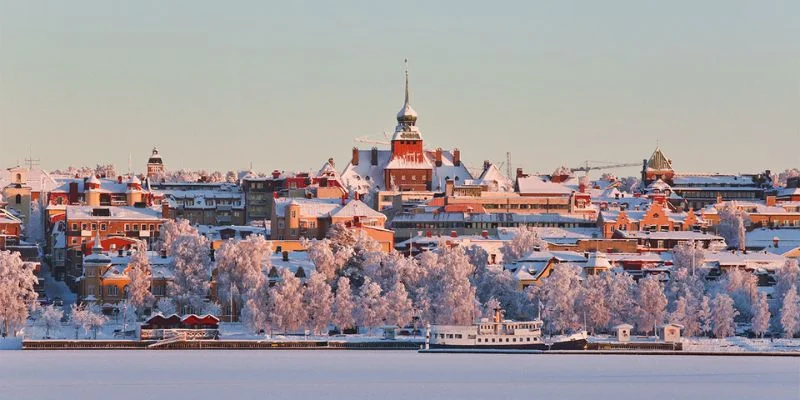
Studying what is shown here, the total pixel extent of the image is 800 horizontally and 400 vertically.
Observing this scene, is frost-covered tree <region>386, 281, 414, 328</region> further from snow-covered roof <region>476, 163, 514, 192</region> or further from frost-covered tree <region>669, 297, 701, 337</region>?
snow-covered roof <region>476, 163, 514, 192</region>

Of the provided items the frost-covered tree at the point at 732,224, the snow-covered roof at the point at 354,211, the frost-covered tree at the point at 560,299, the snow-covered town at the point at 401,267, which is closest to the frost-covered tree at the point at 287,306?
the snow-covered town at the point at 401,267

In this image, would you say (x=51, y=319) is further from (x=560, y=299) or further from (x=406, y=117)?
(x=406, y=117)

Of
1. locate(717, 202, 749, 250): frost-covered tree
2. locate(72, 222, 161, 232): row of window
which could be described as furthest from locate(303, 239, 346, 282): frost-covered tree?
locate(717, 202, 749, 250): frost-covered tree

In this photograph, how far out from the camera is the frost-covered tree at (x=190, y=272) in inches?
4887

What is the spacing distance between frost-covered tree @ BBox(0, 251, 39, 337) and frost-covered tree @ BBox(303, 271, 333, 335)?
14614 millimetres

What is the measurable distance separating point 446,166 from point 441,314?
238ft

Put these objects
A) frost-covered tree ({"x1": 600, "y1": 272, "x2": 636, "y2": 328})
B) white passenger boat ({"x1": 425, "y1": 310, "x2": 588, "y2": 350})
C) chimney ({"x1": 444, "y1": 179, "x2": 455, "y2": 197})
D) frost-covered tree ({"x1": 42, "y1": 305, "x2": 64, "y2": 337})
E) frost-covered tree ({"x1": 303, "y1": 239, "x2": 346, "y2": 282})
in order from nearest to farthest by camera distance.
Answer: white passenger boat ({"x1": 425, "y1": 310, "x2": 588, "y2": 350}) → frost-covered tree ({"x1": 600, "y1": 272, "x2": 636, "y2": 328}) → frost-covered tree ({"x1": 42, "y1": 305, "x2": 64, "y2": 337}) → frost-covered tree ({"x1": 303, "y1": 239, "x2": 346, "y2": 282}) → chimney ({"x1": 444, "y1": 179, "x2": 455, "y2": 197})

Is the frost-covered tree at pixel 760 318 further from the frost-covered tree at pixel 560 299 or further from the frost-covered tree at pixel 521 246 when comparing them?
the frost-covered tree at pixel 521 246

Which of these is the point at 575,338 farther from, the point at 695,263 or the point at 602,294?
the point at 695,263

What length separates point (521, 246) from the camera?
5541 inches

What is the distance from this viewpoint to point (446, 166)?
191 m

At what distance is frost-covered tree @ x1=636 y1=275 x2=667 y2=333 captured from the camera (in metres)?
118

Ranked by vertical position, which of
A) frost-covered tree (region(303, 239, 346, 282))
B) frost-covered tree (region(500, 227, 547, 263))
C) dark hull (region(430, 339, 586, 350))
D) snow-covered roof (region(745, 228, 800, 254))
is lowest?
dark hull (region(430, 339, 586, 350))

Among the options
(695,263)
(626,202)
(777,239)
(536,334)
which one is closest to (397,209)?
(626,202)
